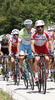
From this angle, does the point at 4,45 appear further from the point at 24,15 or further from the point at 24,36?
the point at 24,15

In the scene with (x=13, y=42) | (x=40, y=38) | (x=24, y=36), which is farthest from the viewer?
(x=13, y=42)

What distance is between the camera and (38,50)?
32.8ft

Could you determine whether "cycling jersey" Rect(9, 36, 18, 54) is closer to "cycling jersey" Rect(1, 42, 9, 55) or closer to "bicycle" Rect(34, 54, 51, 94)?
"cycling jersey" Rect(1, 42, 9, 55)

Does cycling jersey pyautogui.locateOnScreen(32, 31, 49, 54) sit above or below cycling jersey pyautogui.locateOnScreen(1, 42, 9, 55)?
above

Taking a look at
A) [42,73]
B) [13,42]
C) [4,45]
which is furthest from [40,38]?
[4,45]

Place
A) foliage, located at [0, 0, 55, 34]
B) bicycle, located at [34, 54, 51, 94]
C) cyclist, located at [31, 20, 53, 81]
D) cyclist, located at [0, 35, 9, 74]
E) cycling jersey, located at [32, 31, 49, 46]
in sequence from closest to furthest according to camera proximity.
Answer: bicycle, located at [34, 54, 51, 94], cyclist, located at [31, 20, 53, 81], cycling jersey, located at [32, 31, 49, 46], cyclist, located at [0, 35, 9, 74], foliage, located at [0, 0, 55, 34]

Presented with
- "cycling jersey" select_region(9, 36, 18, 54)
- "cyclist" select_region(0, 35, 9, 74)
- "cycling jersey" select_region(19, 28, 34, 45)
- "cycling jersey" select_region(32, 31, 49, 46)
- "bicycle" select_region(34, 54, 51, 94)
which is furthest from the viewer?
"cyclist" select_region(0, 35, 9, 74)

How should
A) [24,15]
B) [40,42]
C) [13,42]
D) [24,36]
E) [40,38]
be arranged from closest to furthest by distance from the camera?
1. [40,38]
2. [40,42]
3. [24,36]
4. [13,42]
5. [24,15]

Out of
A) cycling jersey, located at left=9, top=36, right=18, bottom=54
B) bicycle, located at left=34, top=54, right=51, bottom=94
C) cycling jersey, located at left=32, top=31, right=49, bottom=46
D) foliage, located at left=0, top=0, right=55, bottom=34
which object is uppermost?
foliage, located at left=0, top=0, right=55, bottom=34

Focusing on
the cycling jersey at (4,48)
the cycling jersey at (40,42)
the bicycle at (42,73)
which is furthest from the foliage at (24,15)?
the bicycle at (42,73)

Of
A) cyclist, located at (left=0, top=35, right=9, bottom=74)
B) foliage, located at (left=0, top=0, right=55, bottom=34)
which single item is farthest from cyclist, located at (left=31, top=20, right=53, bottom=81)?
foliage, located at (left=0, top=0, right=55, bottom=34)

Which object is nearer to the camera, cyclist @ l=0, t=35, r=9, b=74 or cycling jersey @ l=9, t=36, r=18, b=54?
cycling jersey @ l=9, t=36, r=18, b=54

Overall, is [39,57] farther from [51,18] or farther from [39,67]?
[51,18]

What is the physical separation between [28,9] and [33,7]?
1.80 metres
